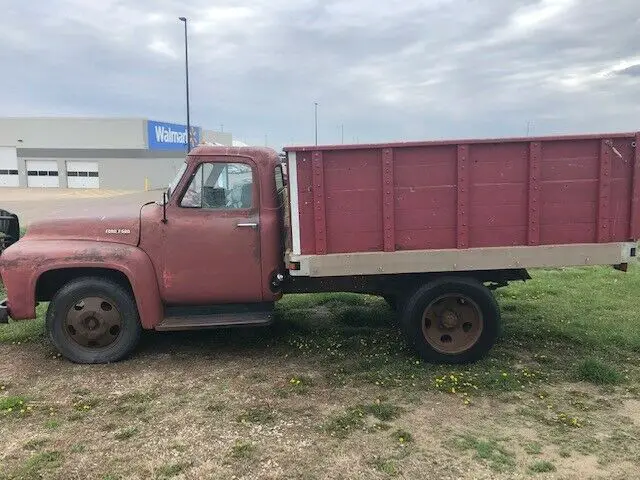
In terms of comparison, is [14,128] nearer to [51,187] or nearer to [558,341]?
[51,187]

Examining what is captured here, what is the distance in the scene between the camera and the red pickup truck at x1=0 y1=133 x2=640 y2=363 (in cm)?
485

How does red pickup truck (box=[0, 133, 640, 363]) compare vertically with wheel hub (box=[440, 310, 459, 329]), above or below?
above

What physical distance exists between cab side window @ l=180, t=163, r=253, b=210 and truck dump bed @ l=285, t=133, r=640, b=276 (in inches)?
27.9

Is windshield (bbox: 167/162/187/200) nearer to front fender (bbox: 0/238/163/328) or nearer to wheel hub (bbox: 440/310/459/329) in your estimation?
front fender (bbox: 0/238/163/328)

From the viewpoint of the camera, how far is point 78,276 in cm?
534

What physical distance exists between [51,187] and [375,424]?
4543 cm

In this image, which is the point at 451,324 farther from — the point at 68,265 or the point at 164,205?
the point at 68,265

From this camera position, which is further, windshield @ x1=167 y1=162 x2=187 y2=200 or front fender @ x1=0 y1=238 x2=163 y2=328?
windshield @ x1=167 y1=162 x2=187 y2=200

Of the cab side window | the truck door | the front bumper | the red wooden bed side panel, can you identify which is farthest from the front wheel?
the front bumper

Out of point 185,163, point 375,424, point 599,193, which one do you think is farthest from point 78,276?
point 599,193

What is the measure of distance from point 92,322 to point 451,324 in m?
3.35

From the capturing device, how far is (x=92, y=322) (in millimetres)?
5289

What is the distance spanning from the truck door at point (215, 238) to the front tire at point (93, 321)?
0.43 m

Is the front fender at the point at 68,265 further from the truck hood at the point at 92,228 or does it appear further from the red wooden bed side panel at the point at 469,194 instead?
the red wooden bed side panel at the point at 469,194
